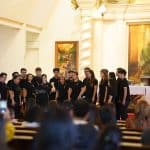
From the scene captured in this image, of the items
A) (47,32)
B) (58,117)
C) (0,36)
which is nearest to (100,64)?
(47,32)

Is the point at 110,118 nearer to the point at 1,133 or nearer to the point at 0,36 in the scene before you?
the point at 1,133

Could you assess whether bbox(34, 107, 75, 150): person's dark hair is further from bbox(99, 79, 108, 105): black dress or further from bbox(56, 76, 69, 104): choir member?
bbox(56, 76, 69, 104): choir member

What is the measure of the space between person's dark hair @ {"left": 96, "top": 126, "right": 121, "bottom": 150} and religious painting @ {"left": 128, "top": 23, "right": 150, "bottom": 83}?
12.6m

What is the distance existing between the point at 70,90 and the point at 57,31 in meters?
6.55

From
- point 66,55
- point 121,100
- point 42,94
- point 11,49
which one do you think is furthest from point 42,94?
point 66,55

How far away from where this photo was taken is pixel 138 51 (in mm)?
17000

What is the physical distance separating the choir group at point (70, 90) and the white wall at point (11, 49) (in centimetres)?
423

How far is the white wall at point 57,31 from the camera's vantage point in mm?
18109

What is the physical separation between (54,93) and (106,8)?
17.3 feet

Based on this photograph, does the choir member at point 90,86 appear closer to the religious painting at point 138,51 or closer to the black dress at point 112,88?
the black dress at point 112,88

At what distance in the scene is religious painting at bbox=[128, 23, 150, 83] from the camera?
55.1 feet

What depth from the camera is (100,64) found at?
17.5m

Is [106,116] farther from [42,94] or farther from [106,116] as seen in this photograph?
[42,94]

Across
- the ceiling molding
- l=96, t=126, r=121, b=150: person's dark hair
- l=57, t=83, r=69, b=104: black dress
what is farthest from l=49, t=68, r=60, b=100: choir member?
l=96, t=126, r=121, b=150: person's dark hair
